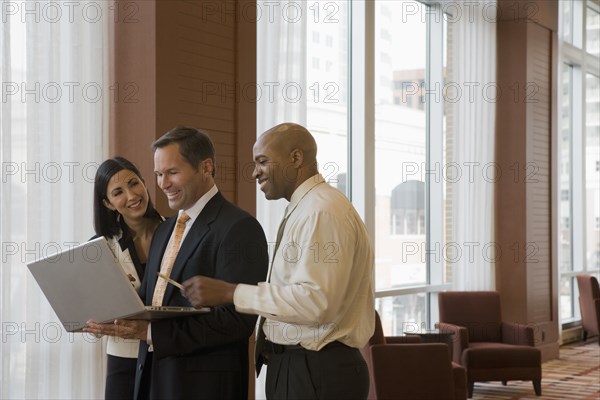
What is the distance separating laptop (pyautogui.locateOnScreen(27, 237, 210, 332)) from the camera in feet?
9.25

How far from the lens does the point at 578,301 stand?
12.3 m

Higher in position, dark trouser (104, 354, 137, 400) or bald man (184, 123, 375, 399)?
bald man (184, 123, 375, 399)

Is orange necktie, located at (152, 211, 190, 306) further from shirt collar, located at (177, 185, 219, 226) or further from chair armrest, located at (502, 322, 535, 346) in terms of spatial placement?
chair armrest, located at (502, 322, 535, 346)

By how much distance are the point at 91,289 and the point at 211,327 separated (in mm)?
434

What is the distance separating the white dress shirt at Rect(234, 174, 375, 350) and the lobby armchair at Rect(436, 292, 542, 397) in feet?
16.4

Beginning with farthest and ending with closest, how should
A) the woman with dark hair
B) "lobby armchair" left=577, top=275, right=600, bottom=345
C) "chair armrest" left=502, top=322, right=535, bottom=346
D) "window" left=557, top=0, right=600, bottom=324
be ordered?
"window" left=557, top=0, right=600, bottom=324 < "lobby armchair" left=577, top=275, right=600, bottom=345 < "chair armrest" left=502, top=322, right=535, bottom=346 < the woman with dark hair

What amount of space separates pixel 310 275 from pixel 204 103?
9.45 feet

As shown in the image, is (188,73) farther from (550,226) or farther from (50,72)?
(550,226)

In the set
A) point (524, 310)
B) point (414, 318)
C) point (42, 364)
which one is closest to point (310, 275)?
point (42, 364)

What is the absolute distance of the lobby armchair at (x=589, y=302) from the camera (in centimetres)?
1122

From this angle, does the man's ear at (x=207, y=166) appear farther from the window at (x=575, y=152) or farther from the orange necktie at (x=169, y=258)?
the window at (x=575, y=152)

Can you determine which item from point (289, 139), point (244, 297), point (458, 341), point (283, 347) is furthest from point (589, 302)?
point (244, 297)

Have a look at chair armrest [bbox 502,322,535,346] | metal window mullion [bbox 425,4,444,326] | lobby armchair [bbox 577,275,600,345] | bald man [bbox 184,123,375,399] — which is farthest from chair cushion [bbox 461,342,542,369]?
bald man [bbox 184,123,375,399]

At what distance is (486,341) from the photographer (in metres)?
8.41
